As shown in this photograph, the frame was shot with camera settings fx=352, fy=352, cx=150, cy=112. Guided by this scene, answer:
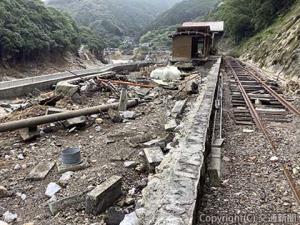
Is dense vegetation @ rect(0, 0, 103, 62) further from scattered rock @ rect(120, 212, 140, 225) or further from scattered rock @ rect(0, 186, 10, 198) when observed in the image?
scattered rock @ rect(120, 212, 140, 225)

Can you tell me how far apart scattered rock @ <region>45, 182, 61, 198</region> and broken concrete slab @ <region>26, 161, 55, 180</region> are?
1.64 feet

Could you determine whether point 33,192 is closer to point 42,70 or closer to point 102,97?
point 102,97

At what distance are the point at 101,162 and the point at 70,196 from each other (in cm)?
150

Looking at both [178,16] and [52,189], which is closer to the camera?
[52,189]

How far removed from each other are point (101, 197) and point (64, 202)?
648 mm

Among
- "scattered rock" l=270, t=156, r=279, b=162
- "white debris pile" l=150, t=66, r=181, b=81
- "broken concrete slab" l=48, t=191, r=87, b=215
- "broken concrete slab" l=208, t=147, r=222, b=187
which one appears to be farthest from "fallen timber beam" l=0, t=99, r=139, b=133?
"white debris pile" l=150, t=66, r=181, b=81

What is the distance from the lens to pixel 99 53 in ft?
215

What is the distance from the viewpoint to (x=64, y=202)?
482 centimetres

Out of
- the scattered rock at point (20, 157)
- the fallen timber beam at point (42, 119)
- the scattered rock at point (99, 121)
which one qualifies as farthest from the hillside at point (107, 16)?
the scattered rock at point (20, 157)

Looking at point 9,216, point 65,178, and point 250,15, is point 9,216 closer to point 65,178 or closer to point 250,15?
point 65,178

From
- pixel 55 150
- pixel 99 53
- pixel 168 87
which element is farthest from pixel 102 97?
pixel 99 53

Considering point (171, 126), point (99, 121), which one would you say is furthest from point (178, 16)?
point (171, 126)

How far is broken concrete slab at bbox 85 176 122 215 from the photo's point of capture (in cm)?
446

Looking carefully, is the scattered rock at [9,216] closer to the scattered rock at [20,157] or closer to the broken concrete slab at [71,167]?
the broken concrete slab at [71,167]
